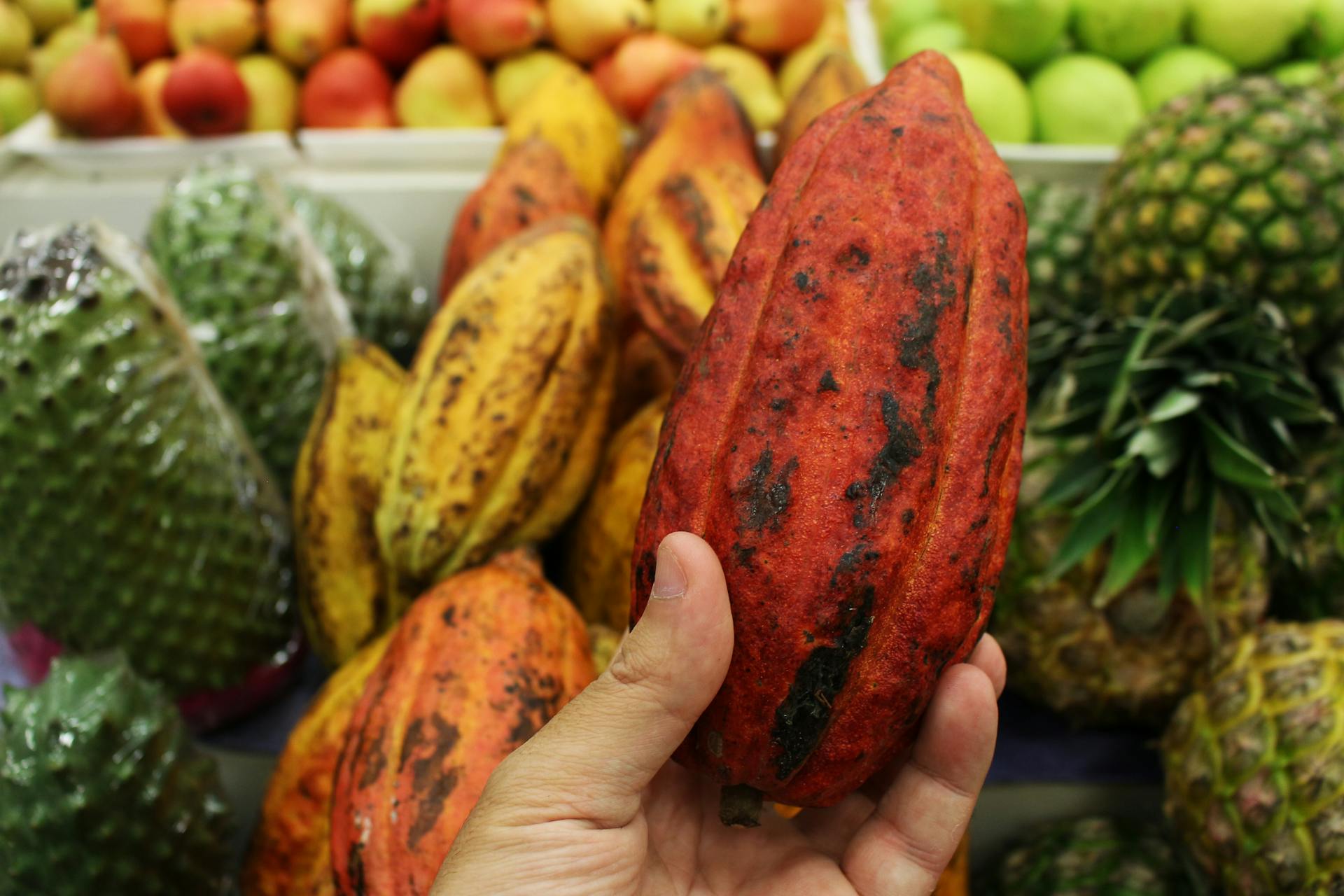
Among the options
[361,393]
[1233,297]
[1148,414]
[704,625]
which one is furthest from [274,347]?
[1233,297]

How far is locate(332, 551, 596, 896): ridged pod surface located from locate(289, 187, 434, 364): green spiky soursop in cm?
96

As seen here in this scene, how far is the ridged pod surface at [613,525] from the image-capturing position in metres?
1.20

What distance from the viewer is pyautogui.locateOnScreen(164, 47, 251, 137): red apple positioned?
6.92ft

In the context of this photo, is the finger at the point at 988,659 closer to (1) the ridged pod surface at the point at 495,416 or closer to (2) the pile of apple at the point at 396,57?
(1) the ridged pod surface at the point at 495,416

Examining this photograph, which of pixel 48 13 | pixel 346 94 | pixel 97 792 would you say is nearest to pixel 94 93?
pixel 346 94

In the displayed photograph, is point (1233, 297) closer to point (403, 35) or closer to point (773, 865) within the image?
point (773, 865)

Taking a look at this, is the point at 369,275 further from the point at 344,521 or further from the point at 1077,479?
the point at 1077,479

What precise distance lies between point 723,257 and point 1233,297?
0.71m

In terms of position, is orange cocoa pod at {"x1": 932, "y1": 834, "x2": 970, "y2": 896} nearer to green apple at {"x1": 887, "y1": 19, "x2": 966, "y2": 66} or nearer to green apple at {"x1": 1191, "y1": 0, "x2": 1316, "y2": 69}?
green apple at {"x1": 887, "y1": 19, "x2": 966, "y2": 66}

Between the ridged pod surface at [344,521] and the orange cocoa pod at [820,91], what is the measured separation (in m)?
0.84

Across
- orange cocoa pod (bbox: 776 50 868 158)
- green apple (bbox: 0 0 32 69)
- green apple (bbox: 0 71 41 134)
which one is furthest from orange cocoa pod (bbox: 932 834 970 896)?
green apple (bbox: 0 0 32 69)

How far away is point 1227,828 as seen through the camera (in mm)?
1105

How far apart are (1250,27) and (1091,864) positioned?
186 centimetres

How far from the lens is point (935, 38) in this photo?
2301 millimetres
